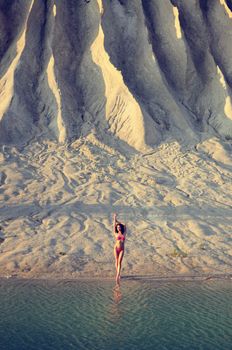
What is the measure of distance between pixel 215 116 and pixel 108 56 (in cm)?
649

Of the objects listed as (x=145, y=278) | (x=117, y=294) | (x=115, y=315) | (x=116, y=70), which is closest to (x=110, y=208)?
(x=145, y=278)

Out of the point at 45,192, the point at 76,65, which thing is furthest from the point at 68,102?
the point at 45,192

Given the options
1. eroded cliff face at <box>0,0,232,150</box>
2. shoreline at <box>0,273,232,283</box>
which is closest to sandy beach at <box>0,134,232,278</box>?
shoreline at <box>0,273,232,283</box>

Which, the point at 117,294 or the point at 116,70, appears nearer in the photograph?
the point at 117,294

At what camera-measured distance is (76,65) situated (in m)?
26.2

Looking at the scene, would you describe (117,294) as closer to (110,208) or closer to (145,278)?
(145,278)

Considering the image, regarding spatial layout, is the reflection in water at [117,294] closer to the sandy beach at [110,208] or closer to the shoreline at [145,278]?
the shoreline at [145,278]

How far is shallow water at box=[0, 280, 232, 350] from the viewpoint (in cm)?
836

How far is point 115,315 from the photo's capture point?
9.82 meters

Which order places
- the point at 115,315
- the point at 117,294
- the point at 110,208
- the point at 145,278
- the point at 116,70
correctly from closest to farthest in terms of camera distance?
the point at 115,315
the point at 117,294
the point at 145,278
the point at 110,208
the point at 116,70

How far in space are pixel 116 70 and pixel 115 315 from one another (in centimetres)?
1718

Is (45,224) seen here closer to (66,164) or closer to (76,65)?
(66,164)

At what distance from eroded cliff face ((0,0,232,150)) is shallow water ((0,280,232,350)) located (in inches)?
442

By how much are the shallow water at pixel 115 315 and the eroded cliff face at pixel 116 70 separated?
11222 mm
